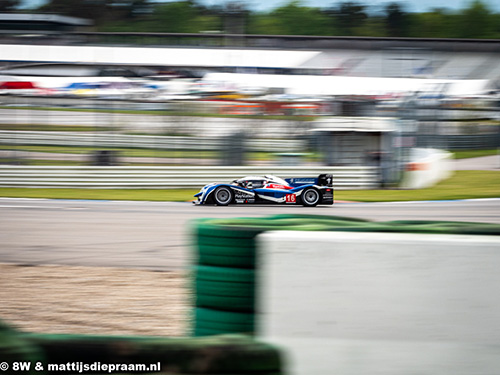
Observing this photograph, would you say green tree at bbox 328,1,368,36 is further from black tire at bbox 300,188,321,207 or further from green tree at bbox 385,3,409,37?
black tire at bbox 300,188,321,207

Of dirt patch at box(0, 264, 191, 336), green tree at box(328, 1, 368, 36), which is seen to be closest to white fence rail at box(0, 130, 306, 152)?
dirt patch at box(0, 264, 191, 336)

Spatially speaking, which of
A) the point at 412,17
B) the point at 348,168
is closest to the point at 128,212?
the point at 348,168

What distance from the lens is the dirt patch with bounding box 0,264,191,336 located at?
423cm

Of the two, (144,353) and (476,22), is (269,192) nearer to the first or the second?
(144,353)

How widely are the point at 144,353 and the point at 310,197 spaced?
1160 cm

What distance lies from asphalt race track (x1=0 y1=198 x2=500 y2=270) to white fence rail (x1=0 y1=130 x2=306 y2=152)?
226 inches

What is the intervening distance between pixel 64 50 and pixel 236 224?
40.7m

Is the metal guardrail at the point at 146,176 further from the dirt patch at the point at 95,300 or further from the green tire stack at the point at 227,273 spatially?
the green tire stack at the point at 227,273

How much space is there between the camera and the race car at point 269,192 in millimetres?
13688

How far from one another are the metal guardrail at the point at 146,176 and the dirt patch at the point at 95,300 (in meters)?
11.4

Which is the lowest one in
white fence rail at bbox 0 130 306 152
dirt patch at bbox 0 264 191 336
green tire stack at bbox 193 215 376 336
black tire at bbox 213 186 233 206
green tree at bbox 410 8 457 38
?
dirt patch at bbox 0 264 191 336

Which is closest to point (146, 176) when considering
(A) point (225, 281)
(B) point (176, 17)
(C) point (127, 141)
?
(C) point (127, 141)

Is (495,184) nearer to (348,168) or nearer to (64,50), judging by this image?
(348,168)

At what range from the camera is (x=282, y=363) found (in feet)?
8.52
